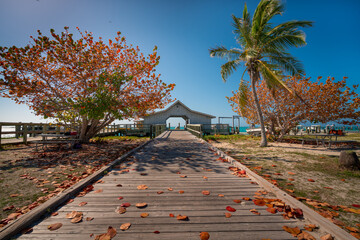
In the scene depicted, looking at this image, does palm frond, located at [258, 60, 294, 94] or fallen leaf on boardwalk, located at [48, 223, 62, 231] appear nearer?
fallen leaf on boardwalk, located at [48, 223, 62, 231]

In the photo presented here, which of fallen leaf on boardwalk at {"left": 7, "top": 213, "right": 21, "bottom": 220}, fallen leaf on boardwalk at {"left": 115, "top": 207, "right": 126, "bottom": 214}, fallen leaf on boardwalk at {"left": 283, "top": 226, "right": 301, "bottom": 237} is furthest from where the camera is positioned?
fallen leaf on boardwalk at {"left": 115, "top": 207, "right": 126, "bottom": 214}

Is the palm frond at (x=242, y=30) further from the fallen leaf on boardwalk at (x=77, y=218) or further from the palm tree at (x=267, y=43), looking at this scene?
the fallen leaf on boardwalk at (x=77, y=218)

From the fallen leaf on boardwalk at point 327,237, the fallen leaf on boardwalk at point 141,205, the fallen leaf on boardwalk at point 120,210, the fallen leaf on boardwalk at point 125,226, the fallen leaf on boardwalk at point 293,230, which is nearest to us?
the fallen leaf on boardwalk at point 327,237

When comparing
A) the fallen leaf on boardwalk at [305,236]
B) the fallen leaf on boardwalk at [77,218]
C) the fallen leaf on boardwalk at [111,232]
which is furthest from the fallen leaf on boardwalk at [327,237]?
the fallen leaf on boardwalk at [77,218]

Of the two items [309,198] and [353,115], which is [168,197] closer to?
[309,198]

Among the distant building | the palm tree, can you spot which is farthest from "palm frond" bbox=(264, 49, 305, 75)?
the distant building

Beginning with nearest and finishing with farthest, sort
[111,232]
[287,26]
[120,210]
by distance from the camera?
1. [111,232]
2. [120,210]
3. [287,26]

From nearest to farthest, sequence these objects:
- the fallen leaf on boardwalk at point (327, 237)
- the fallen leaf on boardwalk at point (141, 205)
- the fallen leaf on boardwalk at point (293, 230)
A: the fallen leaf on boardwalk at point (327, 237), the fallen leaf on boardwalk at point (293, 230), the fallen leaf on boardwalk at point (141, 205)

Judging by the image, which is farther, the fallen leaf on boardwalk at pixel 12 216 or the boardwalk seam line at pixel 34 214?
the fallen leaf on boardwalk at pixel 12 216

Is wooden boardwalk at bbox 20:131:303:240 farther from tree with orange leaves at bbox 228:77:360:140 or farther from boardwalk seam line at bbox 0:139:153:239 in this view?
tree with orange leaves at bbox 228:77:360:140

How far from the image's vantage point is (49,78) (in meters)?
8.93

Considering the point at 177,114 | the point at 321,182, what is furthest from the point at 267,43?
the point at 177,114

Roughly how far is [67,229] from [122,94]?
28.2 feet

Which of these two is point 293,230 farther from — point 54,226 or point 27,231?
point 27,231
